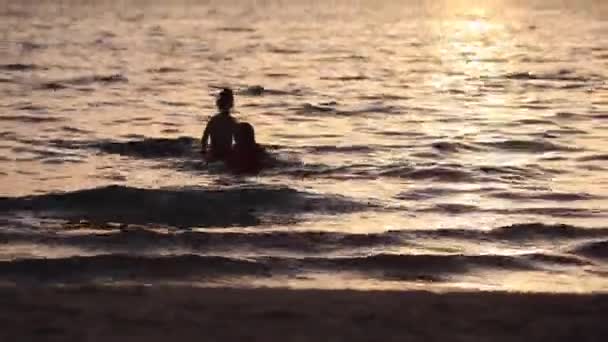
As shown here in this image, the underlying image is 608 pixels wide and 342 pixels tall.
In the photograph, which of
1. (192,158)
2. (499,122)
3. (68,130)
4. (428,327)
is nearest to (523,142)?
(499,122)

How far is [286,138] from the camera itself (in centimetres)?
2155

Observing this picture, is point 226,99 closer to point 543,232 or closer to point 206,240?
point 206,240

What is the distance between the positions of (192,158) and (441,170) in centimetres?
465

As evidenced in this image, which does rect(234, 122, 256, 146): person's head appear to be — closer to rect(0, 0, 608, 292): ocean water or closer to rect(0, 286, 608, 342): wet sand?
rect(0, 0, 608, 292): ocean water

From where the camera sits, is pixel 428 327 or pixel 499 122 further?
pixel 499 122

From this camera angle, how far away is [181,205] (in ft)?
47.4

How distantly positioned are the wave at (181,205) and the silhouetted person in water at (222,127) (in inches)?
41.3

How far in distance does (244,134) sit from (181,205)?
1994 millimetres

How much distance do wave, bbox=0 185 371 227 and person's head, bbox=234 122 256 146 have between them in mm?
969

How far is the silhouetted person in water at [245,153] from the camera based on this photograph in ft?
52.1

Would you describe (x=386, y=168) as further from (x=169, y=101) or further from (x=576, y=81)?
(x=576, y=81)

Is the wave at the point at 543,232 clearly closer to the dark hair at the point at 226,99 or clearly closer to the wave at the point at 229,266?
the wave at the point at 229,266

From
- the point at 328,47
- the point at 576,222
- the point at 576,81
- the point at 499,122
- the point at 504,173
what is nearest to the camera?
the point at 576,222

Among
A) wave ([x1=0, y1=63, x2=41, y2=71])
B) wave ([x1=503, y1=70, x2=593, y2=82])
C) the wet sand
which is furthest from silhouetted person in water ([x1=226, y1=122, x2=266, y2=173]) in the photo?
wave ([x1=0, y1=63, x2=41, y2=71])
